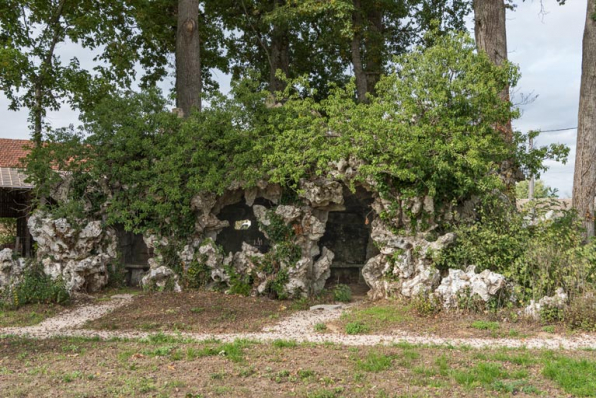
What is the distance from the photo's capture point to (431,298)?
10.2m

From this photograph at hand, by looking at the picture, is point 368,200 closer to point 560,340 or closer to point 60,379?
point 560,340

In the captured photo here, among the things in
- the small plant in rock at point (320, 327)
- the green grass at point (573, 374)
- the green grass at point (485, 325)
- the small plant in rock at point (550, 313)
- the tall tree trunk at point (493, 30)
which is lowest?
the small plant in rock at point (320, 327)

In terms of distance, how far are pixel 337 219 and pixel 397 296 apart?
412 cm

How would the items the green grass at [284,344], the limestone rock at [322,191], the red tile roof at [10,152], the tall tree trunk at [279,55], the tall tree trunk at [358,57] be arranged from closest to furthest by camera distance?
the green grass at [284,344], the limestone rock at [322,191], the tall tree trunk at [358,57], the tall tree trunk at [279,55], the red tile roof at [10,152]

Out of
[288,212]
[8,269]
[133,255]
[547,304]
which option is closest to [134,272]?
[133,255]

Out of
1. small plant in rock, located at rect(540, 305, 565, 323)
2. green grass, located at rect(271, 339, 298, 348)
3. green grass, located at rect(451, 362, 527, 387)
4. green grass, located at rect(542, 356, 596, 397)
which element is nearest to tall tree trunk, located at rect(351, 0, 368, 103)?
small plant in rock, located at rect(540, 305, 565, 323)

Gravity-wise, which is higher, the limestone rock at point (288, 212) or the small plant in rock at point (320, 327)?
the limestone rock at point (288, 212)

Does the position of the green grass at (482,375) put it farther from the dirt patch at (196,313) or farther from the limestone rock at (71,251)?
the limestone rock at (71,251)

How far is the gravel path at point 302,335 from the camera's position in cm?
820

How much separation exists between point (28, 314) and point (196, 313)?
11.5ft

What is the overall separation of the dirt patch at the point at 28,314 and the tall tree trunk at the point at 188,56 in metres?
6.88

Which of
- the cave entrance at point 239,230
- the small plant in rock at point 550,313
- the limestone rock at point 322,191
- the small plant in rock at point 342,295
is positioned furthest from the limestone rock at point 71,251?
the small plant in rock at point 550,313

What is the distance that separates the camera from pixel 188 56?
15633 millimetres

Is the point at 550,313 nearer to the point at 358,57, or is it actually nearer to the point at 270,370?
the point at 270,370
